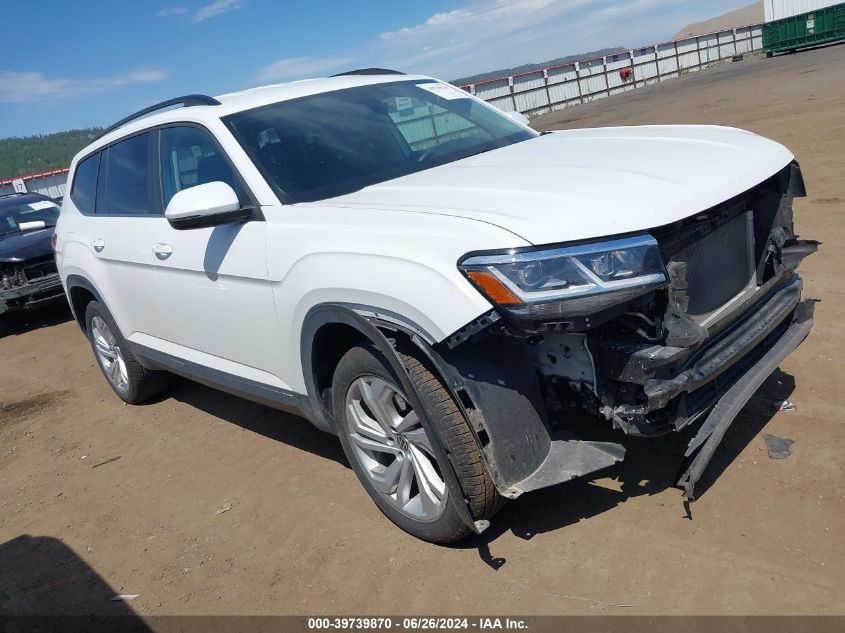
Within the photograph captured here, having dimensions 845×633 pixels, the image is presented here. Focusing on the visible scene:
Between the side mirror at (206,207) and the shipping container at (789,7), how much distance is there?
42646 mm

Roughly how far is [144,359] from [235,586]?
7.08ft

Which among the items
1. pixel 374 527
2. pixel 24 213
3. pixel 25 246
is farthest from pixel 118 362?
pixel 24 213

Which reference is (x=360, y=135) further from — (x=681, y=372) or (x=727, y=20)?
(x=727, y=20)

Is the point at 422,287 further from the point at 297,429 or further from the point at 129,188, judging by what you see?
the point at 129,188

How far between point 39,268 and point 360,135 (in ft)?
23.1

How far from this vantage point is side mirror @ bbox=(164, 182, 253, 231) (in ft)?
10.5

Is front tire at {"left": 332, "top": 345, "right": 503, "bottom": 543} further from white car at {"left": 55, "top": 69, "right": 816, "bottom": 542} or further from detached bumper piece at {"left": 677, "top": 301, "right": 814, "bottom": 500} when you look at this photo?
detached bumper piece at {"left": 677, "top": 301, "right": 814, "bottom": 500}

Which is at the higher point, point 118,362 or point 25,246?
point 25,246

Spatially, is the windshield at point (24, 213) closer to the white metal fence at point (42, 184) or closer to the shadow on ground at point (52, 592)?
the shadow on ground at point (52, 592)

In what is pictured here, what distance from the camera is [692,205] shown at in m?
2.63

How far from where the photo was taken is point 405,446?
3068mm

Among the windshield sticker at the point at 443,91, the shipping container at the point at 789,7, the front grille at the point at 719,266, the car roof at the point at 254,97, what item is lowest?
the shipping container at the point at 789,7

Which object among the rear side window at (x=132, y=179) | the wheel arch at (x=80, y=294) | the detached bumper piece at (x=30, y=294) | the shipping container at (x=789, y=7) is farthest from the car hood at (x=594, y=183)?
the shipping container at (x=789, y=7)

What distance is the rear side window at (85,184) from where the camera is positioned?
5184mm
